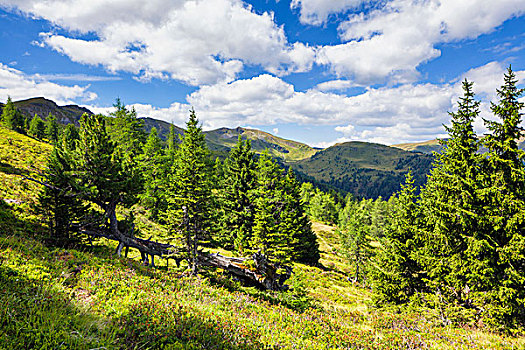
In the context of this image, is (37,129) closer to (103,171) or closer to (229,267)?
(103,171)

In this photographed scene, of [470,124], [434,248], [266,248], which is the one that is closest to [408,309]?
[434,248]

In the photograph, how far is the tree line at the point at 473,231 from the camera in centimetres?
1277

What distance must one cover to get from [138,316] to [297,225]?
27.4 metres

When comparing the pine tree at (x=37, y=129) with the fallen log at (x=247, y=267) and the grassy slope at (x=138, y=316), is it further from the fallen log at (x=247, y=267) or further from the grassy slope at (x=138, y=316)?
the fallen log at (x=247, y=267)

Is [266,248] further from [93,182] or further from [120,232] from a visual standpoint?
[93,182]

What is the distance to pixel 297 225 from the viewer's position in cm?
3338

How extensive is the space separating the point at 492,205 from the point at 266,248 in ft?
Answer: 53.9

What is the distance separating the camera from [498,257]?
528 inches

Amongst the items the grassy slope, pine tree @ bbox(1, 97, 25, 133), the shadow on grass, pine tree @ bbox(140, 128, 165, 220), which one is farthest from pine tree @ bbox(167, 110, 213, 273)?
pine tree @ bbox(1, 97, 25, 133)

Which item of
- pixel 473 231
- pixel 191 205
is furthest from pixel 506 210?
pixel 191 205

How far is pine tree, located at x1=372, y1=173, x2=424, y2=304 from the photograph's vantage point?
708 inches

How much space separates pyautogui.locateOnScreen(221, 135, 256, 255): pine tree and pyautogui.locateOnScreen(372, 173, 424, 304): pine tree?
13.6 meters

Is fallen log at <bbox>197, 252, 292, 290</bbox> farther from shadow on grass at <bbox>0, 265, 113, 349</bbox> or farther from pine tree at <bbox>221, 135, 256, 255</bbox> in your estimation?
shadow on grass at <bbox>0, 265, 113, 349</bbox>

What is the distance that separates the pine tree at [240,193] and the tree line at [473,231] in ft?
50.0
